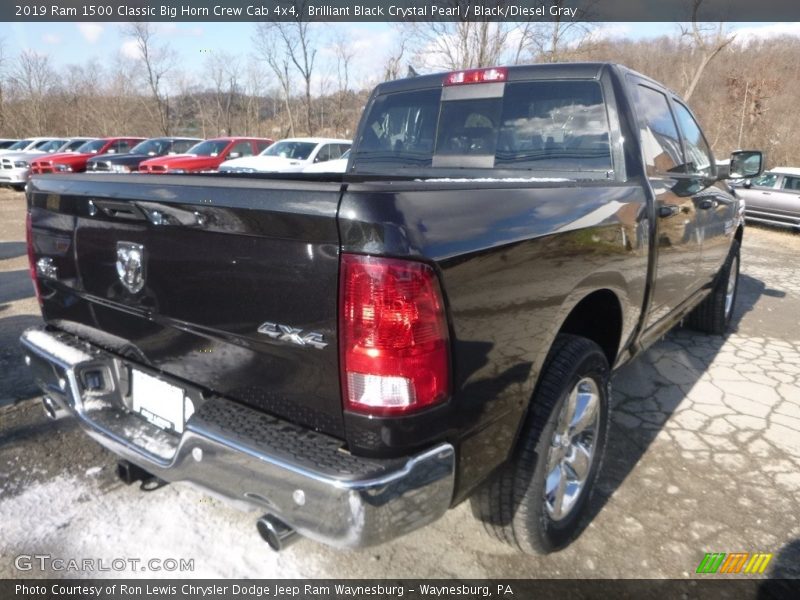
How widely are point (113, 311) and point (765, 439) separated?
3577 mm

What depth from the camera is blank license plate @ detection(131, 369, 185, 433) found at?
1979 mm

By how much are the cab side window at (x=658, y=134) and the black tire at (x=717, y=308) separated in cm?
185

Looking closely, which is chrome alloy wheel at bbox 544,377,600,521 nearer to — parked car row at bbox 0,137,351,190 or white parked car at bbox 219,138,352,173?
parked car row at bbox 0,137,351,190

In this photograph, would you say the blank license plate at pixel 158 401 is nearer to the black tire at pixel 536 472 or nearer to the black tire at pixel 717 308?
the black tire at pixel 536 472

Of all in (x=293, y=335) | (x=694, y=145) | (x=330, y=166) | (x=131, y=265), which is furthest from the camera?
(x=330, y=166)

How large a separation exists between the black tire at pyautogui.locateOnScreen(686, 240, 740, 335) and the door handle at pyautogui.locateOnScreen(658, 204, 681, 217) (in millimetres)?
2178

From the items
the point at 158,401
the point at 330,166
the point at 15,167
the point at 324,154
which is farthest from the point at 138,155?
the point at 158,401

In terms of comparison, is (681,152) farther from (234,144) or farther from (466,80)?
(234,144)

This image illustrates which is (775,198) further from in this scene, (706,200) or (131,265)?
(131,265)

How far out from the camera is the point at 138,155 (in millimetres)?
17172

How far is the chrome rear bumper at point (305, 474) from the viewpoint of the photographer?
57.7 inches

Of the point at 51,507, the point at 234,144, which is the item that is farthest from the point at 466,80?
the point at 234,144

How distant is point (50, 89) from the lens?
128 feet

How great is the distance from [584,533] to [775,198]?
13.0 metres
